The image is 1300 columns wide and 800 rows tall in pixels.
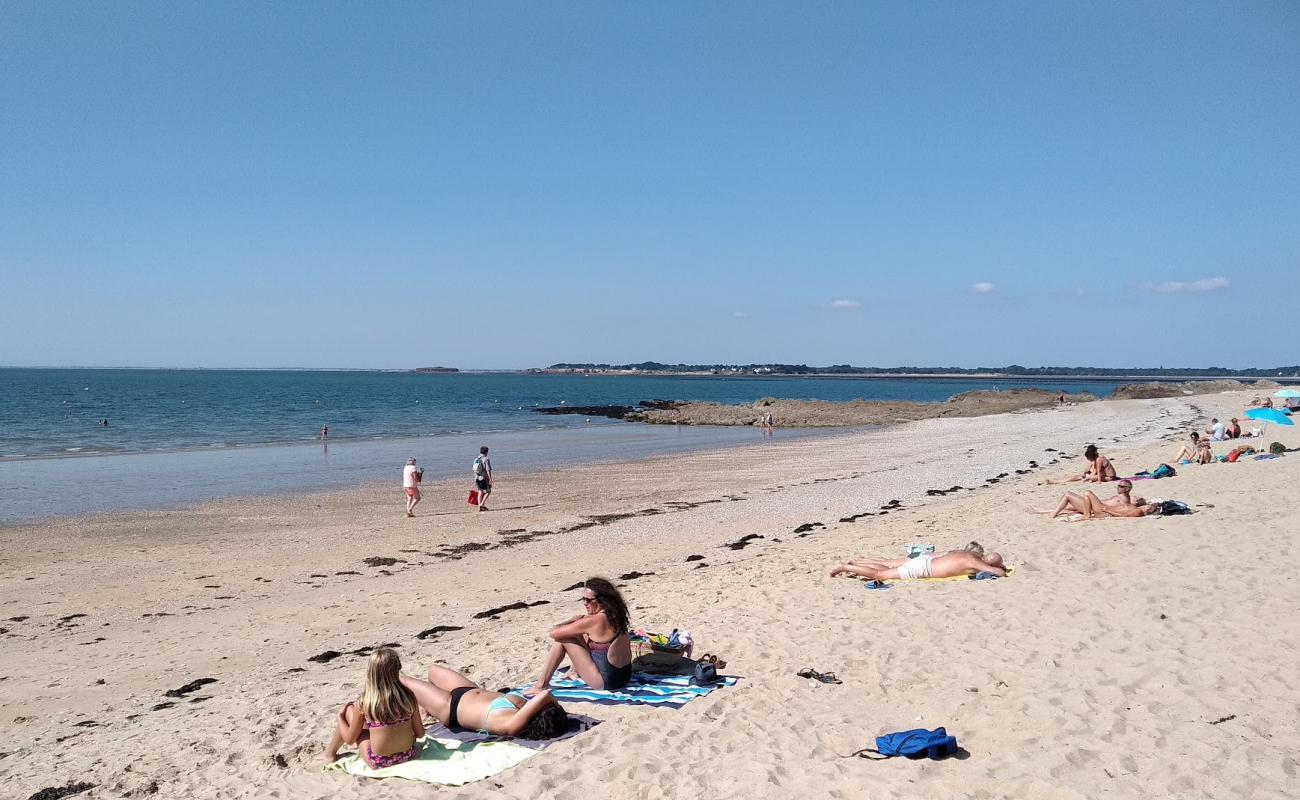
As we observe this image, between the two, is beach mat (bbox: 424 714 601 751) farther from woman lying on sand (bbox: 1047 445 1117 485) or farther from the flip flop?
woman lying on sand (bbox: 1047 445 1117 485)

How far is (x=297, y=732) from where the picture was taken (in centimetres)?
596

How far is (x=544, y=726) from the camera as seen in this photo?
5.41m

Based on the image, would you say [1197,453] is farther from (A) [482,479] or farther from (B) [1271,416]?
(A) [482,479]

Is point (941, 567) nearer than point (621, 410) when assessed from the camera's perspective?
Yes

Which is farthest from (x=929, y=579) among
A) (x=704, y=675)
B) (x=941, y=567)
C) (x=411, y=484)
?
(x=411, y=484)

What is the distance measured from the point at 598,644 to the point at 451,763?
159cm

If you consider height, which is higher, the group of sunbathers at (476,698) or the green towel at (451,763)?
the group of sunbathers at (476,698)

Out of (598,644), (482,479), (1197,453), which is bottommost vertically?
(482,479)

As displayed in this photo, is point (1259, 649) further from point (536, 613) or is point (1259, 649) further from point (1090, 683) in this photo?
point (536, 613)

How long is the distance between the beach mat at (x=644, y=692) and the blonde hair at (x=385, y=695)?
1.30 m

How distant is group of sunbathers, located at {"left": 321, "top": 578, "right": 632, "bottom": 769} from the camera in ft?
17.1

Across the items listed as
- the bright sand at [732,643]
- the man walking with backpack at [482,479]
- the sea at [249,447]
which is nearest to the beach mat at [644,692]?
the bright sand at [732,643]

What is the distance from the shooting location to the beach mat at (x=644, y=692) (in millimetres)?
6105

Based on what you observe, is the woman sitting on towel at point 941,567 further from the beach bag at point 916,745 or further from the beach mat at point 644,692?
the beach bag at point 916,745
